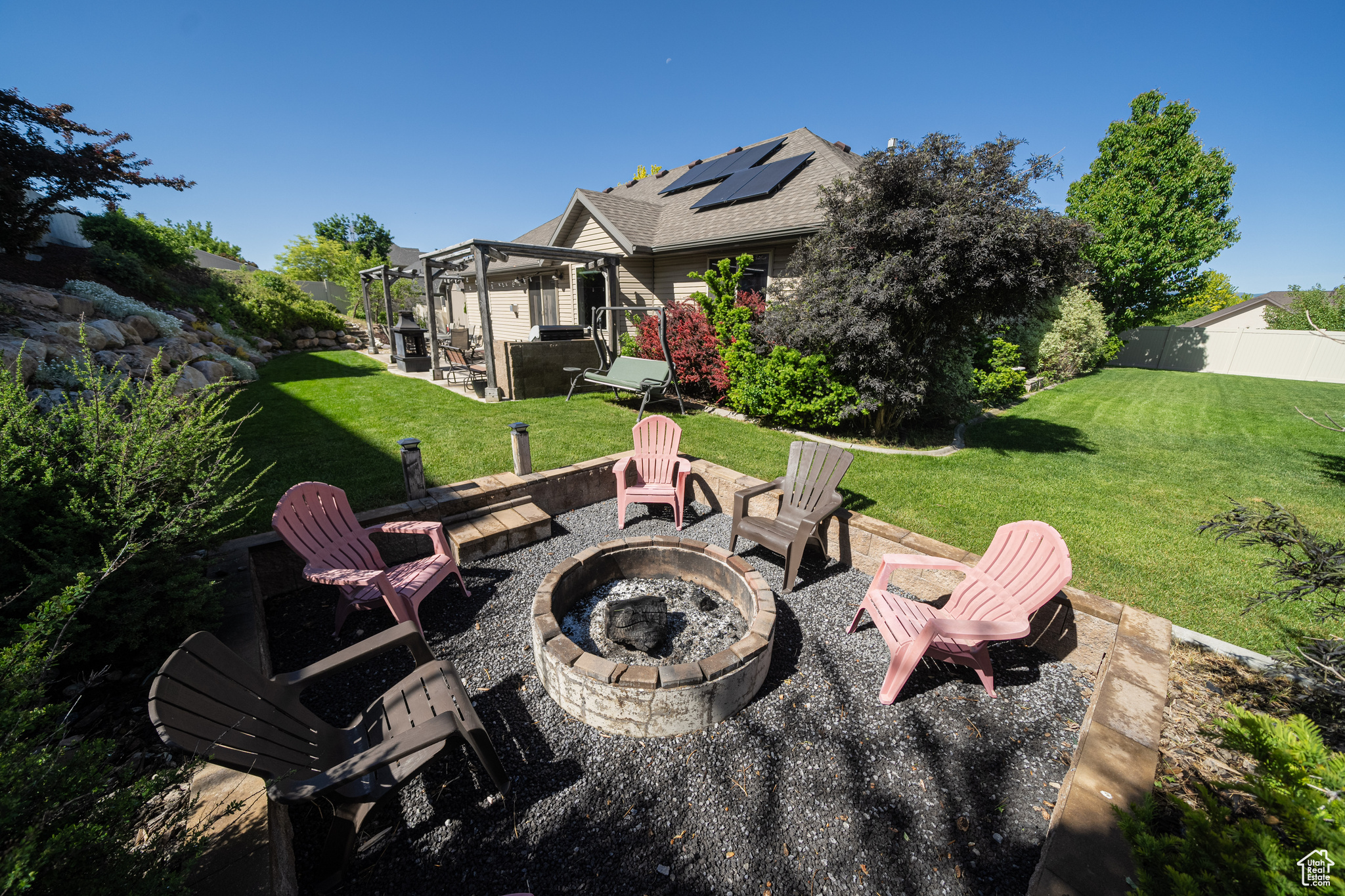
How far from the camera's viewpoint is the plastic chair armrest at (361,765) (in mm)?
1583

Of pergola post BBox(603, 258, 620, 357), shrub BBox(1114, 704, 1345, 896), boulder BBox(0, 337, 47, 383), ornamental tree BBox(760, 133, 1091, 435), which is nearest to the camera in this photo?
shrub BBox(1114, 704, 1345, 896)

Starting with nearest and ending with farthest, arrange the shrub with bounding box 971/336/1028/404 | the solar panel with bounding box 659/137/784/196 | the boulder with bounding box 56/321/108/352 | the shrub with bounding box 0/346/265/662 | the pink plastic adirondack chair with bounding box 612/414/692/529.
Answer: the shrub with bounding box 0/346/265/662 < the pink plastic adirondack chair with bounding box 612/414/692/529 < the boulder with bounding box 56/321/108/352 < the shrub with bounding box 971/336/1028/404 < the solar panel with bounding box 659/137/784/196

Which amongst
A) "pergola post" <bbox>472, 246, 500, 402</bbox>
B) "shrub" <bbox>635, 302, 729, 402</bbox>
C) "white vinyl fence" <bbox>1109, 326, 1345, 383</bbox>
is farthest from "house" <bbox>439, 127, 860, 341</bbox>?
"white vinyl fence" <bbox>1109, 326, 1345, 383</bbox>

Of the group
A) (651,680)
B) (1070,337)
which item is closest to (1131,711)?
(651,680)

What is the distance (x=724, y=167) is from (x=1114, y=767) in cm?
1450

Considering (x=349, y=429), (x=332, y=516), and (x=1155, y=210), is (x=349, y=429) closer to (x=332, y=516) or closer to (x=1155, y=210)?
(x=332, y=516)

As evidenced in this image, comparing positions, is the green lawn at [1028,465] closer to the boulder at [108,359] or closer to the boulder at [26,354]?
the boulder at [108,359]

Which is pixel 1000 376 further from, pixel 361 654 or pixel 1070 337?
pixel 361 654

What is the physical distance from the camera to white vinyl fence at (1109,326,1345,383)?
18703mm

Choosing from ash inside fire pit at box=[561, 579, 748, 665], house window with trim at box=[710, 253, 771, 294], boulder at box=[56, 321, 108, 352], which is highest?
house window with trim at box=[710, 253, 771, 294]

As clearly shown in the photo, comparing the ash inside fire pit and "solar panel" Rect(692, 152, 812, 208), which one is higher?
"solar panel" Rect(692, 152, 812, 208)

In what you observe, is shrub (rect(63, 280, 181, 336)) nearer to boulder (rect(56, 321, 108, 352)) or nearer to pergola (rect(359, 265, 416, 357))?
boulder (rect(56, 321, 108, 352))

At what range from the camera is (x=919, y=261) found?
5.62 m

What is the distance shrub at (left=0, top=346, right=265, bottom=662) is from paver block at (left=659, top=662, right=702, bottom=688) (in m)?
2.33
